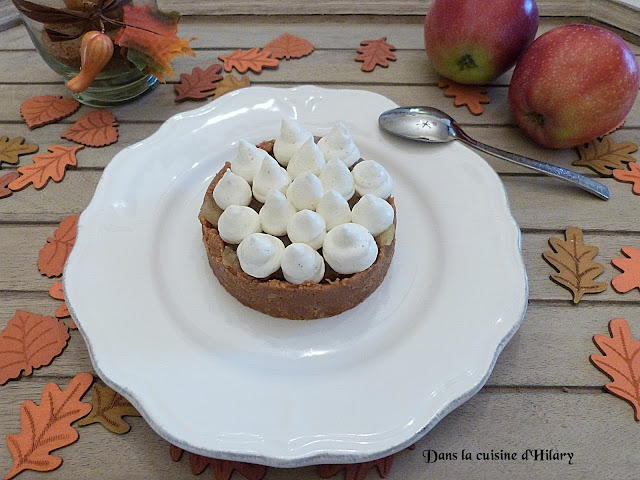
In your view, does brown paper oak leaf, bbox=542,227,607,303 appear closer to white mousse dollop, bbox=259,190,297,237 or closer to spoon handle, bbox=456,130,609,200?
spoon handle, bbox=456,130,609,200

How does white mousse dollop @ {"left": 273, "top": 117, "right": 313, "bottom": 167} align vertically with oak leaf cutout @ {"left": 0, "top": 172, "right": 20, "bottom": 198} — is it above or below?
above

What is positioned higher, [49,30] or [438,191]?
[49,30]

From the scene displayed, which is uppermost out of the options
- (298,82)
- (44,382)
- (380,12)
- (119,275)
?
(380,12)

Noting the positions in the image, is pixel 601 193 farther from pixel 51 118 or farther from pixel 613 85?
pixel 51 118

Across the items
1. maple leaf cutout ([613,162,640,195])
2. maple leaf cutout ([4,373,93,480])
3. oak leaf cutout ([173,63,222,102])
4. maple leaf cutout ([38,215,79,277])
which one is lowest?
maple leaf cutout ([4,373,93,480])

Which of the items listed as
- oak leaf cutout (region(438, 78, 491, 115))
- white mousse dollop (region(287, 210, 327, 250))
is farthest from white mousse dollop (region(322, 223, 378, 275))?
oak leaf cutout (region(438, 78, 491, 115))

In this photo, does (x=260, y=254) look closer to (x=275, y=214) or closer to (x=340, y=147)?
(x=275, y=214)

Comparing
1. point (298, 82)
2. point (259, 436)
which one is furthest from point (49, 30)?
point (259, 436)
